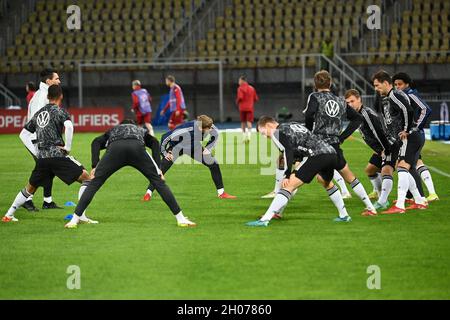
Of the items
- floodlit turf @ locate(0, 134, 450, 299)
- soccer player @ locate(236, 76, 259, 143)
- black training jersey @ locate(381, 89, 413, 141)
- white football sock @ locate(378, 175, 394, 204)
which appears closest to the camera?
floodlit turf @ locate(0, 134, 450, 299)

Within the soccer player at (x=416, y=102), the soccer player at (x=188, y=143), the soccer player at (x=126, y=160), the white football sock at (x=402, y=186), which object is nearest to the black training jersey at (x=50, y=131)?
the soccer player at (x=126, y=160)

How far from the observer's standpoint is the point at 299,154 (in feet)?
37.9

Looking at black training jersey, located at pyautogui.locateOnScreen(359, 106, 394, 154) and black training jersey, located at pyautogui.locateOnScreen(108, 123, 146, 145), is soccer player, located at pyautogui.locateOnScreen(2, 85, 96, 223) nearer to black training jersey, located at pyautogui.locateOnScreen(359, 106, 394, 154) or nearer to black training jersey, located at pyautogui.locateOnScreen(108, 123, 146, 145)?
black training jersey, located at pyautogui.locateOnScreen(108, 123, 146, 145)

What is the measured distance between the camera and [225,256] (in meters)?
9.73

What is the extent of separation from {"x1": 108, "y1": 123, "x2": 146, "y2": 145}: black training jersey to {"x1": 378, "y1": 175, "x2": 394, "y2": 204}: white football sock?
379cm

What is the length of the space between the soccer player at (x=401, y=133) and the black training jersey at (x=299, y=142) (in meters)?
1.88

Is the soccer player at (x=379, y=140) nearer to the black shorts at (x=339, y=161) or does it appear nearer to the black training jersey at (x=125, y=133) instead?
the black shorts at (x=339, y=161)

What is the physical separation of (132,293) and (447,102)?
27.6m

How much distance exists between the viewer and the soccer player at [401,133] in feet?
42.2

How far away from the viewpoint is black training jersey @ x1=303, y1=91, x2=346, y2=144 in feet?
38.7

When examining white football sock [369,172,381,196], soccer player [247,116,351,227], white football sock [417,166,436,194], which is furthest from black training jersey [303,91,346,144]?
white football sock [417,166,436,194]

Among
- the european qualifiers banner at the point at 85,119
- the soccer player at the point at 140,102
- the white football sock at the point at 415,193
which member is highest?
the european qualifiers banner at the point at 85,119

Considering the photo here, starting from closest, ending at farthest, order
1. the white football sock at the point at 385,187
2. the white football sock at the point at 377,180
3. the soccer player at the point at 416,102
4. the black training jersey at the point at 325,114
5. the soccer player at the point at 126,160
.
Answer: the soccer player at the point at 126,160 < the black training jersey at the point at 325,114 < the soccer player at the point at 416,102 < the white football sock at the point at 385,187 < the white football sock at the point at 377,180
